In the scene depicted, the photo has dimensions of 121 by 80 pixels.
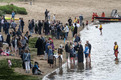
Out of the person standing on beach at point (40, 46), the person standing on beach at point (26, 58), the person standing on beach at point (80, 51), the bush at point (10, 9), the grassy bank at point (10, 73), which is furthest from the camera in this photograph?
the bush at point (10, 9)

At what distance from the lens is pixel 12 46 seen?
29828 mm

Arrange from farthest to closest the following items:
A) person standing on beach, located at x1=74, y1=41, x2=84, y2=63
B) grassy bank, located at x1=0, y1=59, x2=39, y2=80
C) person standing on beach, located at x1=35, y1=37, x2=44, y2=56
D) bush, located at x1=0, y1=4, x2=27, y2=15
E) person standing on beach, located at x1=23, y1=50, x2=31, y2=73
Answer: bush, located at x1=0, y1=4, x2=27, y2=15 < person standing on beach, located at x1=35, y1=37, x2=44, y2=56 < person standing on beach, located at x1=74, y1=41, x2=84, y2=63 < person standing on beach, located at x1=23, y1=50, x2=31, y2=73 < grassy bank, located at x1=0, y1=59, x2=39, y2=80

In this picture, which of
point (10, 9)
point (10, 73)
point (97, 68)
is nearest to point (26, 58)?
point (10, 73)

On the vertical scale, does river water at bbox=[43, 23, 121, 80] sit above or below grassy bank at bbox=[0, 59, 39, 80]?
below

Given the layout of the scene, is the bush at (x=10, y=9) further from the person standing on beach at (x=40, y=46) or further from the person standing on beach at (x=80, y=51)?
the person standing on beach at (x=80, y=51)

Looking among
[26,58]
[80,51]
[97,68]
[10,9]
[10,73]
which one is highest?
[10,9]

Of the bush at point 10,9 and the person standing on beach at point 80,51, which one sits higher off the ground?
the bush at point 10,9

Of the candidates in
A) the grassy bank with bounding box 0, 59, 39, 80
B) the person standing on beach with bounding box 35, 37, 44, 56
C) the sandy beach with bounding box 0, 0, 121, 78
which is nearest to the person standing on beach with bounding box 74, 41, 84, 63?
the person standing on beach with bounding box 35, 37, 44, 56

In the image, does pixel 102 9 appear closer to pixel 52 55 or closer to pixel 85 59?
pixel 85 59

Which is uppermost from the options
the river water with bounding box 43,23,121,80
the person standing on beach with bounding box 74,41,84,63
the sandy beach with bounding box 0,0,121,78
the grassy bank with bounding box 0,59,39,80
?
the sandy beach with bounding box 0,0,121,78

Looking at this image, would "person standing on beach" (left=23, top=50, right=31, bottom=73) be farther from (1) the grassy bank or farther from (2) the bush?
(2) the bush

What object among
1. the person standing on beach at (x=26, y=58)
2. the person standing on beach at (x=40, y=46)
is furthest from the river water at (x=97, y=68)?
the person standing on beach at (x=40, y=46)

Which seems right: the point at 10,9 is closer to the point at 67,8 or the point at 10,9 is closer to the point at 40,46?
the point at 67,8

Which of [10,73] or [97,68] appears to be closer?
[10,73]
